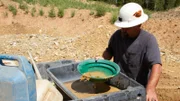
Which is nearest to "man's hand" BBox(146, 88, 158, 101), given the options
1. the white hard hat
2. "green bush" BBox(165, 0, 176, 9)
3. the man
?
the man

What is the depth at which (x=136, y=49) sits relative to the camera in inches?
136

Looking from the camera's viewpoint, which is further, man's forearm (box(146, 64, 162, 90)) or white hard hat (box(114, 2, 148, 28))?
white hard hat (box(114, 2, 148, 28))

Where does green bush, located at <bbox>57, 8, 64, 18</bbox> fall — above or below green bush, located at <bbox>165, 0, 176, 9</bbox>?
above

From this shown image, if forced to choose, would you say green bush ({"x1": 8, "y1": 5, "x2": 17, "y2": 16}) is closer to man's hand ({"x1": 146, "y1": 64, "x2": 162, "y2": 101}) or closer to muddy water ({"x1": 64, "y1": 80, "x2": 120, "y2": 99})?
muddy water ({"x1": 64, "y1": 80, "x2": 120, "y2": 99})

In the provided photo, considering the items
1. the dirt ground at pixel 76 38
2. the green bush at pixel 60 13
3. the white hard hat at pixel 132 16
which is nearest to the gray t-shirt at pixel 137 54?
the white hard hat at pixel 132 16

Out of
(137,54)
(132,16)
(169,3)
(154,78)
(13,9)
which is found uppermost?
(132,16)

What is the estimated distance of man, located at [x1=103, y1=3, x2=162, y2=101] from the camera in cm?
327

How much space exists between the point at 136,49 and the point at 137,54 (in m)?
0.05

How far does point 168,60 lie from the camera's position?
7980 mm

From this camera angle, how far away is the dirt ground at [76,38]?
24.7 ft

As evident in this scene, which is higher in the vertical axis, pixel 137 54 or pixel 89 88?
pixel 137 54

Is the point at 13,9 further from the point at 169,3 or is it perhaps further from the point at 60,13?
the point at 169,3

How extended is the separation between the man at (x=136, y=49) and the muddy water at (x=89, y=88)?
0.34 meters

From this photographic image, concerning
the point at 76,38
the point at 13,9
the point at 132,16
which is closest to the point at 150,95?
the point at 132,16
